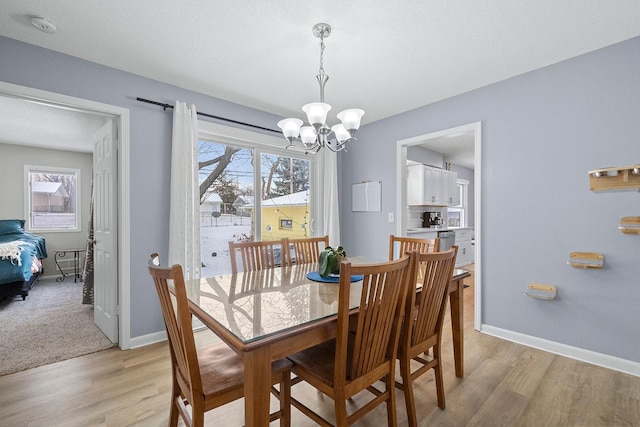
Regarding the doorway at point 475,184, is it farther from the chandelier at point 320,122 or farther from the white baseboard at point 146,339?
the white baseboard at point 146,339

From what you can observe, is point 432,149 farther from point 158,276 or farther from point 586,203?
point 158,276

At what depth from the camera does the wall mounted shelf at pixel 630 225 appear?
2082 mm

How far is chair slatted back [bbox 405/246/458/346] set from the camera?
1572 millimetres

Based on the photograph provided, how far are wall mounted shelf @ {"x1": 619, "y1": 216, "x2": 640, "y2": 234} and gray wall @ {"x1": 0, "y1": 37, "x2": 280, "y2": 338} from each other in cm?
383

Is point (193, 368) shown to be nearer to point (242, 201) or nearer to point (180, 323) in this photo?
point (180, 323)

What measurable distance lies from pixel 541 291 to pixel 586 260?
0.44 m

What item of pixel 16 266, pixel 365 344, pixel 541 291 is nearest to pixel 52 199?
pixel 16 266

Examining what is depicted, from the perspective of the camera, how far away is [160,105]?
276cm

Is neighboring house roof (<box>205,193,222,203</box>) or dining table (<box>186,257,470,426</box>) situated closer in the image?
dining table (<box>186,257,470,426</box>)

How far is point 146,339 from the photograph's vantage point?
270 centimetres

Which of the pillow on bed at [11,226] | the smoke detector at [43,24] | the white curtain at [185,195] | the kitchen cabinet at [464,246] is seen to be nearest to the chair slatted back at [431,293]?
the white curtain at [185,195]

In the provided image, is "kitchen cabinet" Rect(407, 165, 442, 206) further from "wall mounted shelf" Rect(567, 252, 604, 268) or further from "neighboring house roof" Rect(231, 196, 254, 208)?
"neighboring house roof" Rect(231, 196, 254, 208)

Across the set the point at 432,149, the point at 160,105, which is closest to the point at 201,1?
the point at 160,105

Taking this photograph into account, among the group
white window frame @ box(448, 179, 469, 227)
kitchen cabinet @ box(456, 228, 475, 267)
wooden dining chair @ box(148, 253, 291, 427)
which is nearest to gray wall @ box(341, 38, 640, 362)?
wooden dining chair @ box(148, 253, 291, 427)
